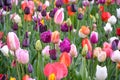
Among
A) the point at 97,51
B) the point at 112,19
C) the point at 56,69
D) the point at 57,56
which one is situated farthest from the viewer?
the point at 112,19

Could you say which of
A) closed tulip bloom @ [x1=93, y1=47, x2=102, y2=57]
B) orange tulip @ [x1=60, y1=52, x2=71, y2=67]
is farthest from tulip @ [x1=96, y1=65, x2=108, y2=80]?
closed tulip bloom @ [x1=93, y1=47, x2=102, y2=57]

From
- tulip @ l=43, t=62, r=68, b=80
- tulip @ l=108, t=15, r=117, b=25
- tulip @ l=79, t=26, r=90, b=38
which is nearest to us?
tulip @ l=43, t=62, r=68, b=80

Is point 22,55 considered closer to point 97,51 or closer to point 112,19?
point 97,51

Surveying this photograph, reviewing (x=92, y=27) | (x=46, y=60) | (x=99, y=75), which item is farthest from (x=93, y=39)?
(x=92, y=27)

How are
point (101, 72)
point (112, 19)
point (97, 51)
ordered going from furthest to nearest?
point (112, 19)
point (97, 51)
point (101, 72)

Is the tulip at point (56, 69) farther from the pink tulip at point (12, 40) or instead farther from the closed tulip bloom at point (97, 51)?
the closed tulip bloom at point (97, 51)

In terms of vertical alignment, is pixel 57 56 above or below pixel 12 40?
below

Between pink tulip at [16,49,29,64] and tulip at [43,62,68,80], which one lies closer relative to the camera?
tulip at [43,62,68,80]

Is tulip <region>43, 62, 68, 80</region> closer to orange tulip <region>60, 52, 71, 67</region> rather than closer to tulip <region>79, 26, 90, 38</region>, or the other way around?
orange tulip <region>60, 52, 71, 67</region>

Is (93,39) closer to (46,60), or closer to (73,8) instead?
(46,60)

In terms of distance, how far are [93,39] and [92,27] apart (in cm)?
93

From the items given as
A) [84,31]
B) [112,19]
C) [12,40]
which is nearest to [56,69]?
[12,40]

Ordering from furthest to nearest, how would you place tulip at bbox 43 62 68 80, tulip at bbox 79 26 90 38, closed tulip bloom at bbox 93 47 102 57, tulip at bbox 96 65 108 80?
tulip at bbox 79 26 90 38
closed tulip bloom at bbox 93 47 102 57
tulip at bbox 96 65 108 80
tulip at bbox 43 62 68 80

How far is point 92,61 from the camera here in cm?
245
